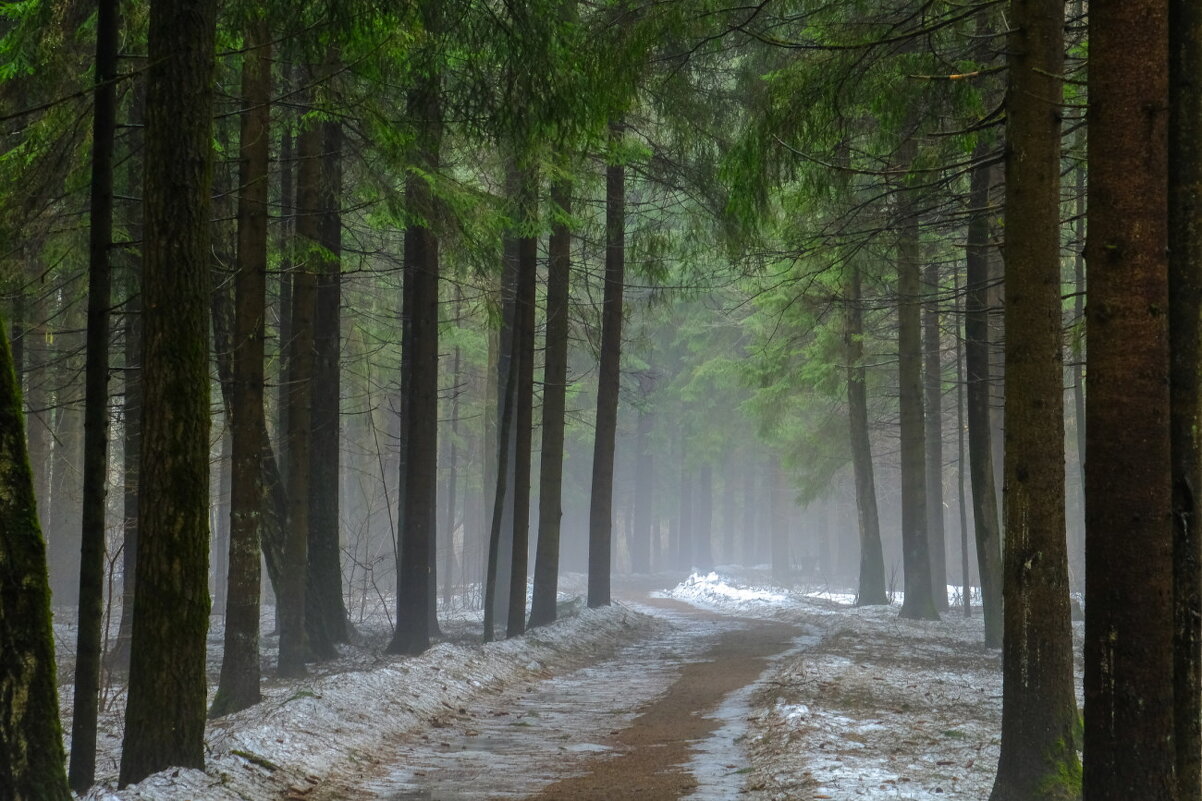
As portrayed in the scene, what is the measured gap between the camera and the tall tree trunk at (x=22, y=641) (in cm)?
519

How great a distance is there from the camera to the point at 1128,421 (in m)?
5.47

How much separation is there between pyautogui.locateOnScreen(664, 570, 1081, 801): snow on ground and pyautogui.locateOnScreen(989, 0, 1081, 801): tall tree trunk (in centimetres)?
53

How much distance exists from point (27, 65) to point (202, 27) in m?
2.62

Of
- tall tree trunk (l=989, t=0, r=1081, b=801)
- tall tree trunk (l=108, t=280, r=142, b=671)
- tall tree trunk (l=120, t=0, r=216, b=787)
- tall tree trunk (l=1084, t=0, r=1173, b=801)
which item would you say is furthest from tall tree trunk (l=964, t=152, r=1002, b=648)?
tall tree trunk (l=108, t=280, r=142, b=671)

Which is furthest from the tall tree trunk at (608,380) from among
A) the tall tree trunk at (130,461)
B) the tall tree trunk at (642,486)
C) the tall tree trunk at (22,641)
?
the tall tree trunk at (642,486)

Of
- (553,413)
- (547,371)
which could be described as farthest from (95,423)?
(553,413)

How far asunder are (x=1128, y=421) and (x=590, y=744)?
6.01m

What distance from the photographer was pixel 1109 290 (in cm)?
558

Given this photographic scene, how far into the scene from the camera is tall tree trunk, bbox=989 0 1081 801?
693 cm

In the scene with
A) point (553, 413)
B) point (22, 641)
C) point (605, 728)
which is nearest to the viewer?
point (22, 641)

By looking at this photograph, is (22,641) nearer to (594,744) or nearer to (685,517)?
(594,744)

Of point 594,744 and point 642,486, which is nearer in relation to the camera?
point 594,744

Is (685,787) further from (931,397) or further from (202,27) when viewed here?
(931,397)

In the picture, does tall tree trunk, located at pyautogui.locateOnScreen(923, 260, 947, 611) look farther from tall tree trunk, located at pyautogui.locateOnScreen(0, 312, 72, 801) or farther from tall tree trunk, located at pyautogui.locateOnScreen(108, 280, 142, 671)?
tall tree trunk, located at pyautogui.locateOnScreen(0, 312, 72, 801)
